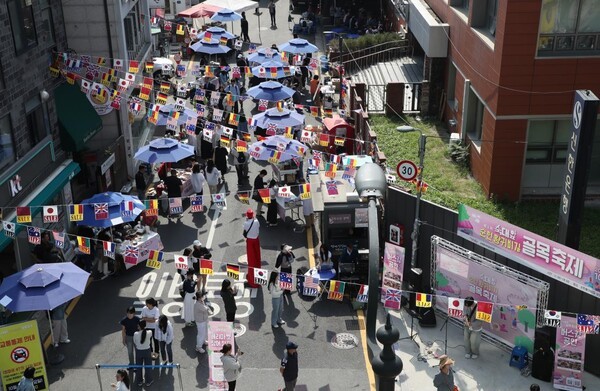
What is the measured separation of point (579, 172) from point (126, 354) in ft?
36.2

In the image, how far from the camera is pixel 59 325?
56.1ft

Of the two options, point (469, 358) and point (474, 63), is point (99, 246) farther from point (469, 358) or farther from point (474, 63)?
point (474, 63)

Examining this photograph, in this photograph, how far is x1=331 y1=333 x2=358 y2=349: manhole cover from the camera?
56.8ft

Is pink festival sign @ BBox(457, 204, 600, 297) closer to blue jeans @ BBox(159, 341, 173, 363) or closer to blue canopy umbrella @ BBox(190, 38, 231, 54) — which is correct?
blue jeans @ BBox(159, 341, 173, 363)

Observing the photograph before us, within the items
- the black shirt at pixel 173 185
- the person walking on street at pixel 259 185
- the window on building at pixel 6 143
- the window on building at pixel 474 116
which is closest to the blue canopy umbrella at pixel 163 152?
the black shirt at pixel 173 185

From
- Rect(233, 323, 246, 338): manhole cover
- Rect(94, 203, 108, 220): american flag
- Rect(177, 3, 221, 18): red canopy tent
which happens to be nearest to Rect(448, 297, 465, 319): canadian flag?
Rect(233, 323, 246, 338): manhole cover

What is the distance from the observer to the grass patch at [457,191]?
2081cm

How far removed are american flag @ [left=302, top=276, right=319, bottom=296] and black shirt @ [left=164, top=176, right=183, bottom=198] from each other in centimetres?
772

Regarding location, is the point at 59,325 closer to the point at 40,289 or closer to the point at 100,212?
the point at 40,289

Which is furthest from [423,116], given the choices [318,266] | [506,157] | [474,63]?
[318,266]

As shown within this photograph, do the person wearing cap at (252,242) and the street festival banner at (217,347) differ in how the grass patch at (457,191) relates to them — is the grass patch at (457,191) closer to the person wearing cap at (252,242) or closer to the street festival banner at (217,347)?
the person wearing cap at (252,242)

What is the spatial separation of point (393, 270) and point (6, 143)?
10090 millimetres

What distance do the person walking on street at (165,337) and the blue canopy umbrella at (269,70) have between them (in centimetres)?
1773

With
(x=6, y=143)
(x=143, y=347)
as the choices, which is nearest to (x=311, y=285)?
(x=143, y=347)
